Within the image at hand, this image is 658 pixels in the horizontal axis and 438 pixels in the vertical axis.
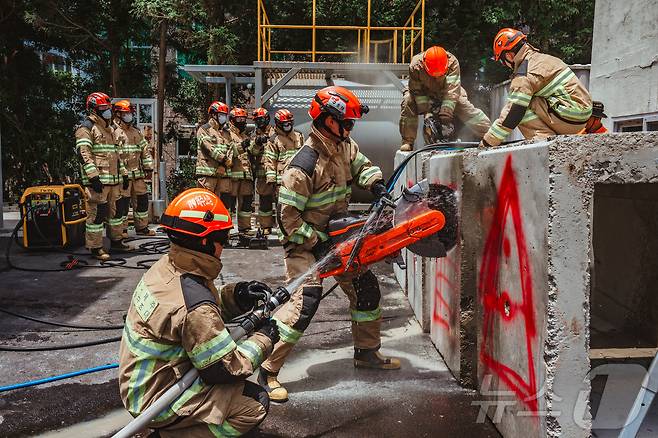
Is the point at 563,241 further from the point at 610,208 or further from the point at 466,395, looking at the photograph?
the point at 610,208

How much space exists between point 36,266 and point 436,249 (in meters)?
6.19

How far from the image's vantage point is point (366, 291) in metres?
4.07

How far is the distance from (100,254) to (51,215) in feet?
4.28

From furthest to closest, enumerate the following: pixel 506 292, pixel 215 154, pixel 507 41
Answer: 1. pixel 215 154
2. pixel 507 41
3. pixel 506 292

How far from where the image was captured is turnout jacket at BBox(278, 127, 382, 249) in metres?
3.73

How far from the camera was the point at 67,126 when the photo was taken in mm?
16641

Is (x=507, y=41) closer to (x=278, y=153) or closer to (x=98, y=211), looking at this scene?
(x=278, y=153)

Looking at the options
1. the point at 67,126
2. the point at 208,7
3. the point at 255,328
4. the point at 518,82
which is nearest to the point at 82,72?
the point at 67,126

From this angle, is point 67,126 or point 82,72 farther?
point 82,72

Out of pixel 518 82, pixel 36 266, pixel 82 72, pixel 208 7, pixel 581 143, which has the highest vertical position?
pixel 208 7

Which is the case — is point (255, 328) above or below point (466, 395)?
above

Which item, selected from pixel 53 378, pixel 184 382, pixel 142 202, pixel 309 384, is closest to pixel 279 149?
pixel 142 202

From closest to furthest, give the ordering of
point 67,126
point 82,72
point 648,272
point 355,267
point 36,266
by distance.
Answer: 1. point 355,267
2. point 648,272
3. point 36,266
4. point 67,126
5. point 82,72

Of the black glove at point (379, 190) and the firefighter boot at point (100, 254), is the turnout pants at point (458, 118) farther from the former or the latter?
the firefighter boot at point (100, 254)
